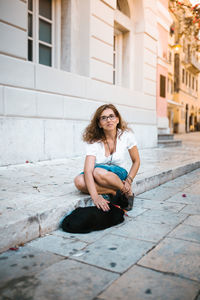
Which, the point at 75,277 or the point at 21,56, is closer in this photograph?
the point at 75,277

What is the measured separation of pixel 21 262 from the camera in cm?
217

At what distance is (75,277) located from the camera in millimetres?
1947

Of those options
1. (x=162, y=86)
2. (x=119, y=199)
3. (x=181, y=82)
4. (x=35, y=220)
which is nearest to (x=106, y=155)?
(x=119, y=199)

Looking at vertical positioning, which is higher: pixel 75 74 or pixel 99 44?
pixel 99 44

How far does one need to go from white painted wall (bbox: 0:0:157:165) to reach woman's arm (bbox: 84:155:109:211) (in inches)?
106

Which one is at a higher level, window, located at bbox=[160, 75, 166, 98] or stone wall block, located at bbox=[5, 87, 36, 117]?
window, located at bbox=[160, 75, 166, 98]

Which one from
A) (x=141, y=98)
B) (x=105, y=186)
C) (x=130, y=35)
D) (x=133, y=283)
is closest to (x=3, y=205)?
(x=105, y=186)

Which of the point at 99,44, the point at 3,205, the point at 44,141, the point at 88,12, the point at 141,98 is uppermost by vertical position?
the point at 88,12

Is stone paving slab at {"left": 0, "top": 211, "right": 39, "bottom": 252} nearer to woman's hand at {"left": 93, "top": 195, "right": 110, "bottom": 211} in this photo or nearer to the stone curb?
the stone curb

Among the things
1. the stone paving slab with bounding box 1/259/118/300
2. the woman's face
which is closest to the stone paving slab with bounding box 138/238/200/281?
the stone paving slab with bounding box 1/259/118/300

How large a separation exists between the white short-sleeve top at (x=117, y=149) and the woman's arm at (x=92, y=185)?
0.11 m

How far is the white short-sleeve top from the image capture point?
3.32 metres

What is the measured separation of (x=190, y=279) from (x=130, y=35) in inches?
378

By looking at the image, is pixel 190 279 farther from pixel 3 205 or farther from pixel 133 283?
pixel 3 205
